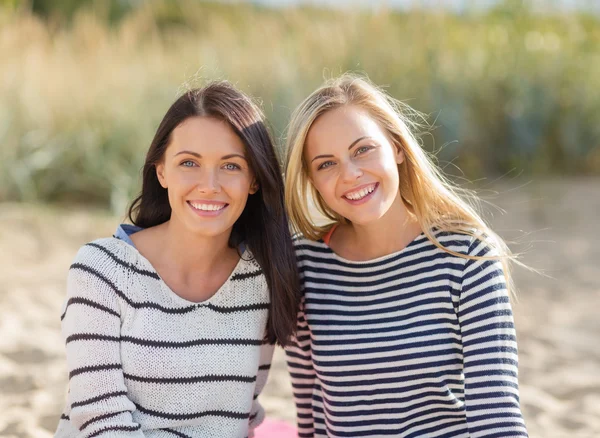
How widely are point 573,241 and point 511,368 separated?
161 inches

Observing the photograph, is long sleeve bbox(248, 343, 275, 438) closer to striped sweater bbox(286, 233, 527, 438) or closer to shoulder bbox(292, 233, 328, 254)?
striped sweater bbox(286, 233, 527, 438)

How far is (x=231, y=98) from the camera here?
7.43 ft

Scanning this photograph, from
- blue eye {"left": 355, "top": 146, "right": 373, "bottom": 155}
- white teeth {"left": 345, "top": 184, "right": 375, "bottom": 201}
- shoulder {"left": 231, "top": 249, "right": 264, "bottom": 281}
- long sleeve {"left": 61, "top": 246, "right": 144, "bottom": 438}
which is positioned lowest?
long sleeve {"left": 61, "top": 246, "right": 144, "bottom": 438}

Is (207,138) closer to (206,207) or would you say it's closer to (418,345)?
(206,207)

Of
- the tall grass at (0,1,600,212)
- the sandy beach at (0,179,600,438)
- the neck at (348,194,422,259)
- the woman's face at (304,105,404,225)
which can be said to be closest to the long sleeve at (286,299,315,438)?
the neck at (348,194,422,259)

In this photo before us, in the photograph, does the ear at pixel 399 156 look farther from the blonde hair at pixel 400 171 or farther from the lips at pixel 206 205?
the lips at pixel 206 205

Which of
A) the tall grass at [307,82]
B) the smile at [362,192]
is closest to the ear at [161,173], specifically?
the smile at [362,192]

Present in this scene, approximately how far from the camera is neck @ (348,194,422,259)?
243cm

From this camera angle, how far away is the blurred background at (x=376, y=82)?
5812 mm

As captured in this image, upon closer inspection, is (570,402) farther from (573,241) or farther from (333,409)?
(573,241)

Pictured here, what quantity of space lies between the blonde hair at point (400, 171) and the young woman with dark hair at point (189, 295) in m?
0.14

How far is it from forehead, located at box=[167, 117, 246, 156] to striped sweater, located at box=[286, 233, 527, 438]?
53 centimetres

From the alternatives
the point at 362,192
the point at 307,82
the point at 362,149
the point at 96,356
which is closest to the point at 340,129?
the point at 362,149

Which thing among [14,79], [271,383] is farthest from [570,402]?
[14,79]
